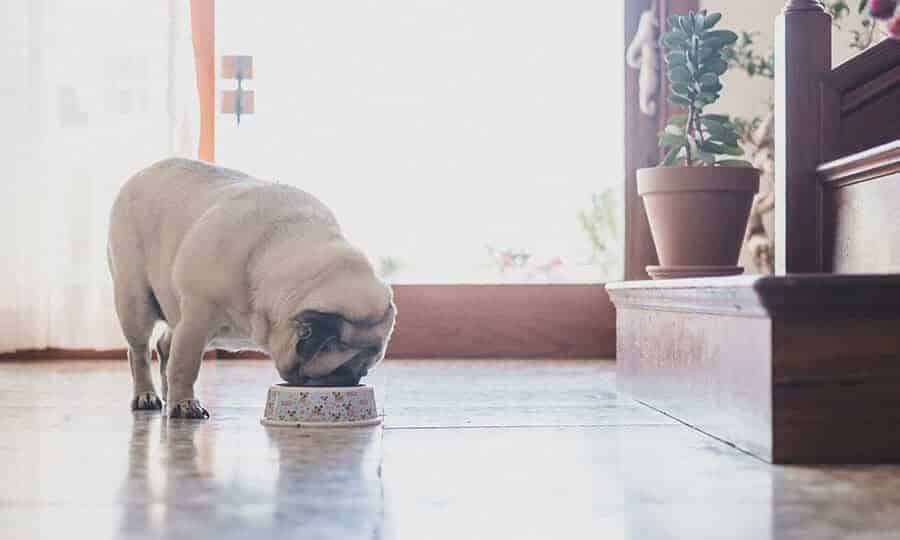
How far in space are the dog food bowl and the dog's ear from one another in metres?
0.07

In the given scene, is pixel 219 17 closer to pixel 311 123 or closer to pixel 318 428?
pixel 311 123

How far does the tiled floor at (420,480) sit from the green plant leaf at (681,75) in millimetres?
1074

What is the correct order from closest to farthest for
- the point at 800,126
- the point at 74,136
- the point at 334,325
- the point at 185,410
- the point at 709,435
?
1. the point at 709,435
2. the point at 334,325
3. the point at 185,410
4. the point at 800,126
5. the point at 74,136

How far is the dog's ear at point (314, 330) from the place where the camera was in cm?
Answer: 185

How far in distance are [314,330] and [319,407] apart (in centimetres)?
13

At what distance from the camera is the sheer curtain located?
362cm

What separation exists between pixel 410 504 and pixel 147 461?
470 mm

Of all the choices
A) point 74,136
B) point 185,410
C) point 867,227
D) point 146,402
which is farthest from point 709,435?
point 74,136

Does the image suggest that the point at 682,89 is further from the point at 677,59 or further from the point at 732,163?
the point at 732,163

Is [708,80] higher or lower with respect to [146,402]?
higher

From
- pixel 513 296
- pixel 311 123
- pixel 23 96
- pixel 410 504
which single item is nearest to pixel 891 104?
pixel 410 504

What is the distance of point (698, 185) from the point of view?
2.80 meters

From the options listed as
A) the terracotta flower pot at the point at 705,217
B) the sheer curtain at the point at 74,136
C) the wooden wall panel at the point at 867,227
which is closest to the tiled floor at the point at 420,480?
the wooden wall panel at the point at 867,227

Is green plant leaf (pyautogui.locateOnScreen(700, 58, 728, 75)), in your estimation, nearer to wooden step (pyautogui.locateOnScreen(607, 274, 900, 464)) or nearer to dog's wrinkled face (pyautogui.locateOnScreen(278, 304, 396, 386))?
dog's wrinkled face (pyautogui.locateOnScreen(278, 304, 396, 386))
